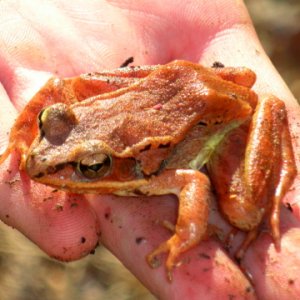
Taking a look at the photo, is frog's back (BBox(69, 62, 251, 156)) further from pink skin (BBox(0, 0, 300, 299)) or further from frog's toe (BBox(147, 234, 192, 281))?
frog's toe (BBox(147, 234, 192, 281))

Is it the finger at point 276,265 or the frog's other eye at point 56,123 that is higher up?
the frog's other eye at point 56,123

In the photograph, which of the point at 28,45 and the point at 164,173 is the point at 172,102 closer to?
the point at 164,173

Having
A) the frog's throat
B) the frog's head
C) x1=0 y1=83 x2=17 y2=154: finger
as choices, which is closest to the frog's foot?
the frog's head

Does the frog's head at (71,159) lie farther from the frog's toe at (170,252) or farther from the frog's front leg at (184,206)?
the frog's toe at (170,252)

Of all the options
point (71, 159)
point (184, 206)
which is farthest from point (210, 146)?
point (71, 159)

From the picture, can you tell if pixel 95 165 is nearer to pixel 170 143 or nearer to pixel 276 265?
pixel 170 143

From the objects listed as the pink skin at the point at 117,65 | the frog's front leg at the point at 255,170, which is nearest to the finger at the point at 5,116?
the pink skin at the point at 117,65

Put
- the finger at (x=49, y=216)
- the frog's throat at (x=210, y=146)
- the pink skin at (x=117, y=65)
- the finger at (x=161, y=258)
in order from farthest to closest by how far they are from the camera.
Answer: the frog's throat at (x=210, y=146) < the finger at (x=49, y=216) < the pink skin at (x=117, y=65) < the finger at (x=161, y=258)
